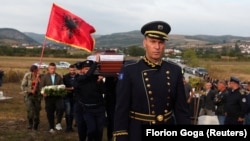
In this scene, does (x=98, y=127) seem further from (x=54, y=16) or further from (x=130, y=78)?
(x=130, y=78)

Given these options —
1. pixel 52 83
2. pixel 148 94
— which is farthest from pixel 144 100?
pixel 52 83

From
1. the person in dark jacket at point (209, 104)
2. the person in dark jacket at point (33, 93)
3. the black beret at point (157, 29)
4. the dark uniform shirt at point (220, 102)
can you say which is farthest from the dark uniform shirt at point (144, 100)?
the person in dark jacket at point (209, 104)

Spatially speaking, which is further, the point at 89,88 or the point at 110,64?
the point at 110,64

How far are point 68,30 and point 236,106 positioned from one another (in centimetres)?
463

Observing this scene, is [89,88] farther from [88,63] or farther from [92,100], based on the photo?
[88,63]

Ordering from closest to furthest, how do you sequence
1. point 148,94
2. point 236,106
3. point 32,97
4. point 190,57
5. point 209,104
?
point 148,94
point 236,106
point 32,97
point 209,104
point 190,57

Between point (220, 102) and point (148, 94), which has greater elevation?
point (148, 94)

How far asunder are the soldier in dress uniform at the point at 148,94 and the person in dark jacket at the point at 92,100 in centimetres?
471

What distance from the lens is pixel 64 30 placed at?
445 inches

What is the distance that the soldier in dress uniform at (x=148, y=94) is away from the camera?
4512mm

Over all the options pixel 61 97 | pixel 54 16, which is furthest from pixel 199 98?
pixel 54 16

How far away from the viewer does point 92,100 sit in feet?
30.7

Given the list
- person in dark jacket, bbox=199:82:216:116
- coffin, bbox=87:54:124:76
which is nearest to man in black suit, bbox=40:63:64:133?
coffin, bbox=87:54:124:76

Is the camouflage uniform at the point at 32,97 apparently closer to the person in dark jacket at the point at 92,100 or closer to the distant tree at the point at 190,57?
the person in dark jacket at the point at 92,100
